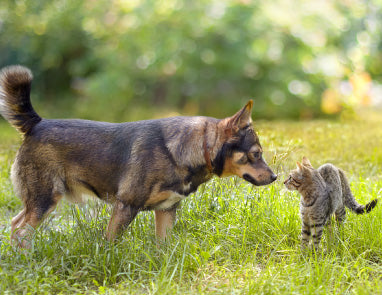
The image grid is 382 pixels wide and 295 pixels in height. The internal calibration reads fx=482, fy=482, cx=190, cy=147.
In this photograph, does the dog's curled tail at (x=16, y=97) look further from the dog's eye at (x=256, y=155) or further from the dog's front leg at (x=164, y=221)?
the dog's eye at (x=256, y=155)

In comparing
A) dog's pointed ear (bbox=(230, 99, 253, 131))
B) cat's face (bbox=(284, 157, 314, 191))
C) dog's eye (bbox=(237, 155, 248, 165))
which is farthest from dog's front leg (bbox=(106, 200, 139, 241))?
cat's face (bbox=(284, 157, 314, 191))

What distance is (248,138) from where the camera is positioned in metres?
3.97

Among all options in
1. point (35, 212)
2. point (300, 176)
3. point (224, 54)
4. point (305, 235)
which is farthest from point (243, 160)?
point (224, 54)

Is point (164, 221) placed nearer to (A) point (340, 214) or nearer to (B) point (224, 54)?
(A) point (340, 214)

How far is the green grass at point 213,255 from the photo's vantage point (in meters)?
3.52

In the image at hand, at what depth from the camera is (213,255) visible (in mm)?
4145

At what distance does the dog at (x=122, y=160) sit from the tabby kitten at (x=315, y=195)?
25 cm

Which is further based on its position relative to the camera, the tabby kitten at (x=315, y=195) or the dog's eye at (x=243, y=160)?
the dog's eye at (x=243, y=160)

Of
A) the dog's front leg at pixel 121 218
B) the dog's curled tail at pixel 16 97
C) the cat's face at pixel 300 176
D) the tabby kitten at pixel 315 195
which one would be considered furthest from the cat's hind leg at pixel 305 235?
the dog's curled tail at pixel 16 97

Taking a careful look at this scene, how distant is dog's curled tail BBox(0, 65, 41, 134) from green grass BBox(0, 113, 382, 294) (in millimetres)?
862

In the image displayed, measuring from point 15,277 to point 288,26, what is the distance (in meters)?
8.88

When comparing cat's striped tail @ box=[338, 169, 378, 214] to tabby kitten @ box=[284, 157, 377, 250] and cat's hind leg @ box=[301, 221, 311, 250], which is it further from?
cat's hind leg @ box=[301, 221, 311, 250]

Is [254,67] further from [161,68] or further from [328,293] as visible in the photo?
[328,293]

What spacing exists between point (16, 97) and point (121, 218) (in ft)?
4.63
